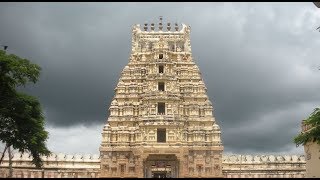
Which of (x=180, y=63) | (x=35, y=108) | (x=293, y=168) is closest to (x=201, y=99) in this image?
(x=180, y=63)

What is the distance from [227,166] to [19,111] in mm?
29409

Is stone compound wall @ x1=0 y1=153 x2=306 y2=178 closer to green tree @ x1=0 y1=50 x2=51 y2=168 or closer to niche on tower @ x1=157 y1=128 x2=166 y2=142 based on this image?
niche on tower @ x1=157 y1=128 x2=166 y2=142

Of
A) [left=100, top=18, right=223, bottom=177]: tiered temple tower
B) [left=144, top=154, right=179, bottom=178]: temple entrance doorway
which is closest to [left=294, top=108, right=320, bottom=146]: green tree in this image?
[left=100, top=18, right=223, bottom=177]: tiered temple tower

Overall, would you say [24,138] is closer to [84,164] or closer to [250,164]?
[84,164]

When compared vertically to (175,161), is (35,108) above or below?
above

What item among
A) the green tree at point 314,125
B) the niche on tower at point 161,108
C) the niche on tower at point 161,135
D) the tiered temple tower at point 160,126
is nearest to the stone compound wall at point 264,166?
the tiered temple tower at point 160,126

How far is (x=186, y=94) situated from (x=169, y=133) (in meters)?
6.54

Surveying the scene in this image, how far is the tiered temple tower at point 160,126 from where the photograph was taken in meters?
47.4

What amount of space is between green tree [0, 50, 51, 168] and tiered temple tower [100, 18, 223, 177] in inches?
548

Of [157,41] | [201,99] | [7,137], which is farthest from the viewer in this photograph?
[157,41]

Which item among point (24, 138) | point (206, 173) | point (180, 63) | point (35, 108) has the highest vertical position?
point (180, 63)

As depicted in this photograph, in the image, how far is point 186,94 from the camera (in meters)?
52.0

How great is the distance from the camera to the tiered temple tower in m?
47.4

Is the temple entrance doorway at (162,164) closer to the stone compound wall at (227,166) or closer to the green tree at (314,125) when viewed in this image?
the stone compound wall at (227,166)
